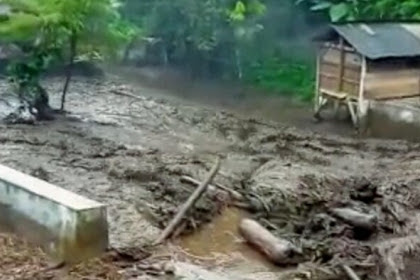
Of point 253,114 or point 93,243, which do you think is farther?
point 253,114

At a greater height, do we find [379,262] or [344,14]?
[344,14]

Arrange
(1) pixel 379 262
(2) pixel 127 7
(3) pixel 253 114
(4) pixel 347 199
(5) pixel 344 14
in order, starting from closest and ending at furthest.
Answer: (1) pixel 379 262
(4) pixel 347 199
(3) pixel 253 114
(5) pixel 344 14
(2) pixel 127 7

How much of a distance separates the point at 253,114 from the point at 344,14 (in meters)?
5.74

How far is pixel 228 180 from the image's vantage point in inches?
559

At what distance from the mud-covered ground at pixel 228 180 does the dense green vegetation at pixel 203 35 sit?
5.01 ft

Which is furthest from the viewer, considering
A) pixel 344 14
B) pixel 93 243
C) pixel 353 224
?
pixel 344 14

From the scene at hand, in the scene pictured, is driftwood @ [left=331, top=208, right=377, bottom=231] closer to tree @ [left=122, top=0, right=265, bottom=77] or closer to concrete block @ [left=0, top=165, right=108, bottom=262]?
concrete block @ [left=0, top=165, right=108, bottom=262]

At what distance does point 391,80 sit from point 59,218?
12.0 m

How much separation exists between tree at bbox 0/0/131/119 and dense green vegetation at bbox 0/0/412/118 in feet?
0.07

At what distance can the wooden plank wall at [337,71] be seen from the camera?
20062mm

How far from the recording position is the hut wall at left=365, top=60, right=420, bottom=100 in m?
19.8

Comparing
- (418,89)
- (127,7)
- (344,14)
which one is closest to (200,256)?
(418,89)

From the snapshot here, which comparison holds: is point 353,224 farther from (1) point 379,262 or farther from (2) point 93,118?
(2) point 93,118

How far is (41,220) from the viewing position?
10.1 metres
